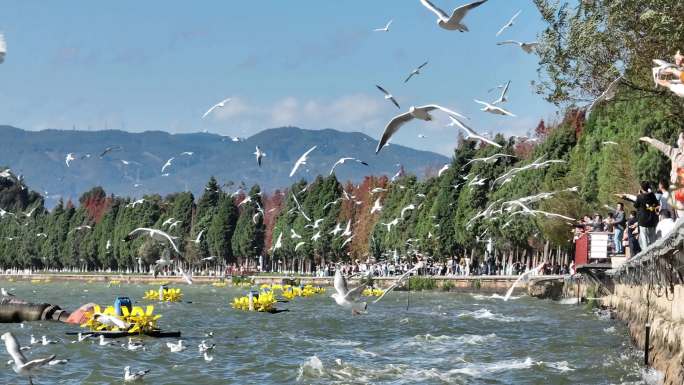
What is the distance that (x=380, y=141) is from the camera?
54.7ft

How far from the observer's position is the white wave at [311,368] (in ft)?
86.1

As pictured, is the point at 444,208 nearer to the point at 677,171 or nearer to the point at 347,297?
the point at 677,171

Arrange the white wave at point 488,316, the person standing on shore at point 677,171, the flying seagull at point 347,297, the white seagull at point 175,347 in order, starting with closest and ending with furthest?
the flying seagull at point 347,297 → the person standing on shore at point 677,171 → the white seagull at point 175,347 → the white wave at point 488,316

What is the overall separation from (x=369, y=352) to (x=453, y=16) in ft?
48.3

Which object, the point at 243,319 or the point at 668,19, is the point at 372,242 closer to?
the point at 243,319

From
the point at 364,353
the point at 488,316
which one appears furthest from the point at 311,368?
the point at 488,316

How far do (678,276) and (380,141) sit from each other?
7379 mm

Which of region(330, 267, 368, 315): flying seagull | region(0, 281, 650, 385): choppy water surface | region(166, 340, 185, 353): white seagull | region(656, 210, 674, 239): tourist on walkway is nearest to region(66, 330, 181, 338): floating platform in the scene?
region(0, 281, 650, 385): choppy water surface

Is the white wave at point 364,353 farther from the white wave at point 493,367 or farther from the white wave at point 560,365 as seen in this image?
the white wave at point 560,365

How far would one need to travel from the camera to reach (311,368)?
1069 inches

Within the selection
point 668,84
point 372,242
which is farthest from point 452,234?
point 668,84

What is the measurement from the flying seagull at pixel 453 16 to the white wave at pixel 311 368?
9853 millimetres

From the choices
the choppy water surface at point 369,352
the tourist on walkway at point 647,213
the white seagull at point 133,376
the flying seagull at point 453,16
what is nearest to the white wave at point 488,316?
the choppy water surface at point 369,352

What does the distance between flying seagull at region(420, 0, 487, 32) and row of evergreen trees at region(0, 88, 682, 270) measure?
53.4 ft
